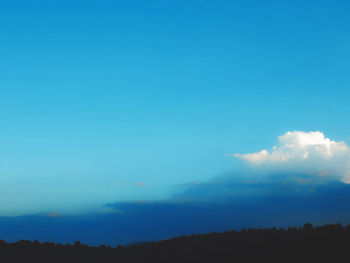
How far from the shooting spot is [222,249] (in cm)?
4712

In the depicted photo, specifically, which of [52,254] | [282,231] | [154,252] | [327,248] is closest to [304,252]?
[327,248]

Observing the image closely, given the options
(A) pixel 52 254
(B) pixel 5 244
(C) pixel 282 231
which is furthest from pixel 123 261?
(B) pixel 5 244

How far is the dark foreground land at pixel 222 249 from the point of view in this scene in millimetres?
41500

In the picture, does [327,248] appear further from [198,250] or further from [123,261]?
[123,261]

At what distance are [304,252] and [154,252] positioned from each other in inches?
762

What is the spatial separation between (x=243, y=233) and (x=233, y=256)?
1137 cm

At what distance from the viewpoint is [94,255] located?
55312mm

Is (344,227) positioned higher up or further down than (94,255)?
higher up

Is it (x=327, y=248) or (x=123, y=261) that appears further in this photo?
(x=123, y=261)

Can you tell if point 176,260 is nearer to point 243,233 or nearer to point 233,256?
point 233,256

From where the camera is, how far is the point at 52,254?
186 ft

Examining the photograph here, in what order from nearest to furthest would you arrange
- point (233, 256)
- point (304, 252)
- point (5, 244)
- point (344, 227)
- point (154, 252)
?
point (304, 252) → point (233, 256) → point (344, 227) → point (154, 252) → point (5, 244)

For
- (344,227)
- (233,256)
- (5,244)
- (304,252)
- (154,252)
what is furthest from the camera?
(5,244)

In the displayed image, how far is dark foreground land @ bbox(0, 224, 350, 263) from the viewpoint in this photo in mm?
41500
